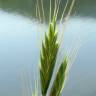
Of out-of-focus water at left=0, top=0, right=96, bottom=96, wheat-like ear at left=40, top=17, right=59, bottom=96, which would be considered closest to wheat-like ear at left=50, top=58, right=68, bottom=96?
wheat-like ear at left=40, top=17, right=59, bottom=96

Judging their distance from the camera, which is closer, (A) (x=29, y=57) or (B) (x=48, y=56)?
(B) (x=48, y=56)

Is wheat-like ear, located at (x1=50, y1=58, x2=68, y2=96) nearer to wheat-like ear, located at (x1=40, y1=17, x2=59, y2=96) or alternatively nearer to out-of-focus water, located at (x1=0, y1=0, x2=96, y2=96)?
wheat-like ear, located at (x1=40, y1=17, x2=59, y2=96)

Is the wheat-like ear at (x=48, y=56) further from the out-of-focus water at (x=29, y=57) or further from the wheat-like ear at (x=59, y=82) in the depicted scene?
the out-of-focus water at (x=29, y=57)

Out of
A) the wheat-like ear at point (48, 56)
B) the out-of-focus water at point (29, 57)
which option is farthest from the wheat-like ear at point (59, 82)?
the out-of-focus water at point (29, 57)

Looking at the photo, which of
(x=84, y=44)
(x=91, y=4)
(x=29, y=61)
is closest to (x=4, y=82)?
(x=29, y=61)

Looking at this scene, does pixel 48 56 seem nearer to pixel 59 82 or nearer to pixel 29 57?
pixel 59 82

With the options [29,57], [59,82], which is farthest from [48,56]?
[29,57]

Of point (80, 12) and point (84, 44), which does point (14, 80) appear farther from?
point (80, 12)

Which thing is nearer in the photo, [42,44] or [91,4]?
[42,44]
